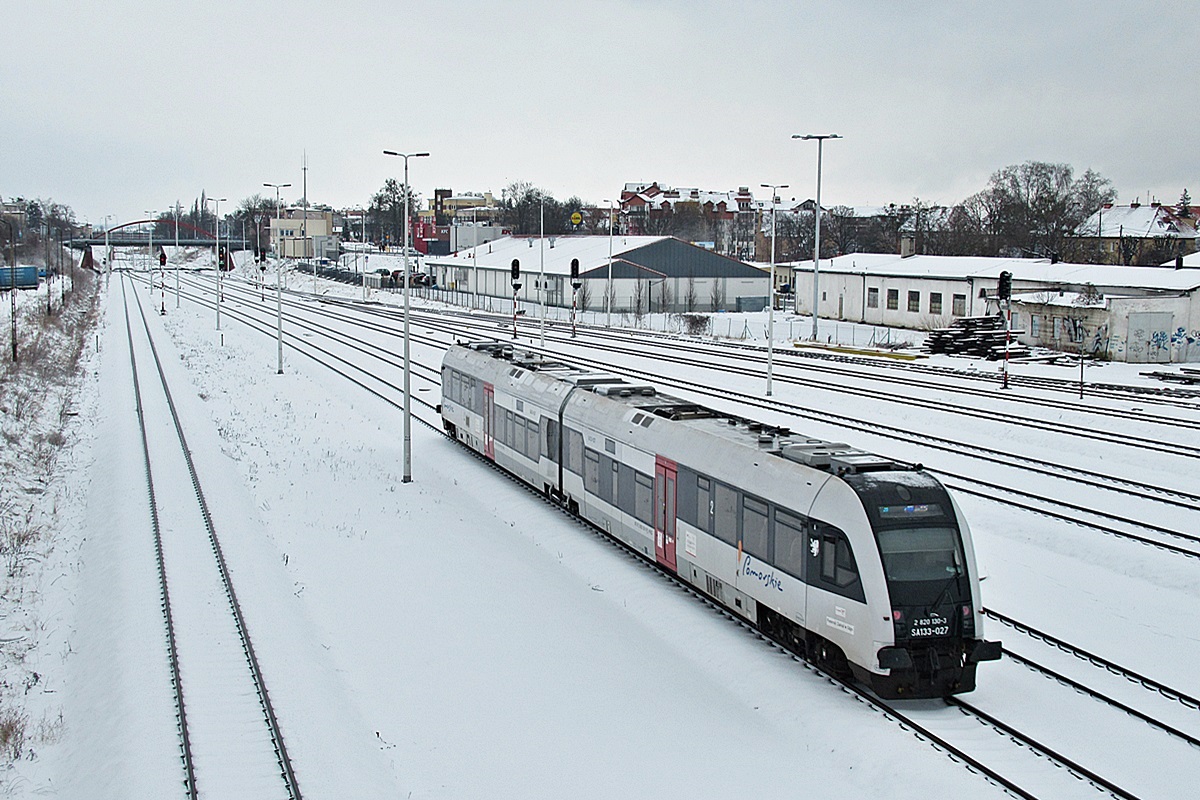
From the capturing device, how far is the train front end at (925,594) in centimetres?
1382

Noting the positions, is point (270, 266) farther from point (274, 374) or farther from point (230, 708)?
point (230, 708)

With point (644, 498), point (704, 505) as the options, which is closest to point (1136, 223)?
point (644, 498)

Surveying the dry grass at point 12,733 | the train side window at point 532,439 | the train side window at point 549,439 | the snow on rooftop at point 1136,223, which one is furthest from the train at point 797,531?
the snow on rooftop at point 1136,223

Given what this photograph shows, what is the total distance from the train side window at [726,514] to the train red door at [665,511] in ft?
4.99

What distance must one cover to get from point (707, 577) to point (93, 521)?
600 inches

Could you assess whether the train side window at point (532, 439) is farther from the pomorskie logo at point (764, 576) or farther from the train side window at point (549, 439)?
the pomorskie logo at point (764, 576)

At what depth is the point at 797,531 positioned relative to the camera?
15141mm

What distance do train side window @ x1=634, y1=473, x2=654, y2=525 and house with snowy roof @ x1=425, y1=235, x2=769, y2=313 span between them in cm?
6652

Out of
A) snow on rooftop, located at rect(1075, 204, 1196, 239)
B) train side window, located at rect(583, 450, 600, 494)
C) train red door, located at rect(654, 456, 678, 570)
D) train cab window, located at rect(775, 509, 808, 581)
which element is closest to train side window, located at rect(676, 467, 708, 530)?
train red door, located at rect(654, 456, 678, 570)

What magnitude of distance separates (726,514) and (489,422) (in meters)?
13.0

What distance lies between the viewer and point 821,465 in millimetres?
15352

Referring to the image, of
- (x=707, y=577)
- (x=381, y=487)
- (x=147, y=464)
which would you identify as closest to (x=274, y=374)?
(x=147, y=464)

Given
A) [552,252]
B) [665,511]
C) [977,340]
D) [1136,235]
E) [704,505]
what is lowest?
[665,511]

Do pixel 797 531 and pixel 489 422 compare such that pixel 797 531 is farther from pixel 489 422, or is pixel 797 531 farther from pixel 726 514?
pixel 489 422
